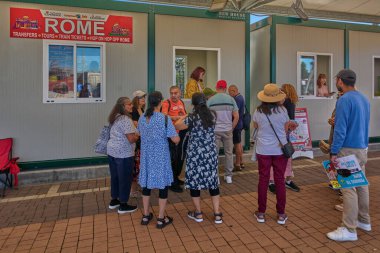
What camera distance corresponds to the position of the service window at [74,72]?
6184 millimetres

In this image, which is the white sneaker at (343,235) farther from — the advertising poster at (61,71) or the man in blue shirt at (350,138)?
the advertising poster at (61,71)

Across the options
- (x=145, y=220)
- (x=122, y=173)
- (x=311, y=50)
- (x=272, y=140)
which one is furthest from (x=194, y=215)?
(x=311, y=50)

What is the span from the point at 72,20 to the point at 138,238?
14.4 feet

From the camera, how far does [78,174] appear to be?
20.6ft

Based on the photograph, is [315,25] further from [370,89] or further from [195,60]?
[195,60]

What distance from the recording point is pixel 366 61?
891 cm

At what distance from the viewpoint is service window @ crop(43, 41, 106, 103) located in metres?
6.18

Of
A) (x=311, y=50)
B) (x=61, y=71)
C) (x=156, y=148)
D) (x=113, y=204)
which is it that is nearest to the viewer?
(x=156, y=148)

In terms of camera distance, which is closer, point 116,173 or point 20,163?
point 116,173

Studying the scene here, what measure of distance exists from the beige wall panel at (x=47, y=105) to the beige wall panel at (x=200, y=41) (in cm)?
36

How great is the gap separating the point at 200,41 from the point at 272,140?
3837mm

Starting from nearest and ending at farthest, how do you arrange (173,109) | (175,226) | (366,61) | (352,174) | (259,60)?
1. (352,174)
2. (175,226)
3. (173,109)
4. (259,60)
5. (366,61)

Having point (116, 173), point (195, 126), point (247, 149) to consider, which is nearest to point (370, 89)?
point (247, 149)

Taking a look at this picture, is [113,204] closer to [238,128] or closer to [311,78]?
[238,128]
